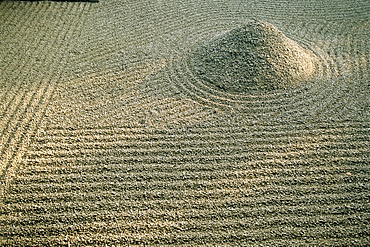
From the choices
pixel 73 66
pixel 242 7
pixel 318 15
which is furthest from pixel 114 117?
pixel 318 15

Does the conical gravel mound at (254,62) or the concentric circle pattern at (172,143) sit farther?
the conical gravel mound at (254,62)

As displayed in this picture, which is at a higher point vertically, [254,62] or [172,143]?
[254,62]

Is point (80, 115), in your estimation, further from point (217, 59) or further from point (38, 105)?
point (217, 59)

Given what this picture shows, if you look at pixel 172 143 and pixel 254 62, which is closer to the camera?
pixel 172 143

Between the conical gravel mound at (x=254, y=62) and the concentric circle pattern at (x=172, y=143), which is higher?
the conical gravel mound at (x=254, y=62)
